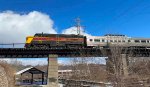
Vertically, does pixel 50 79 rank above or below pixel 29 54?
below

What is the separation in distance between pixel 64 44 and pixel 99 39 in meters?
8.45

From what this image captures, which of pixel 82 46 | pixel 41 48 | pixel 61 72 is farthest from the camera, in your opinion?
pixel 61 72

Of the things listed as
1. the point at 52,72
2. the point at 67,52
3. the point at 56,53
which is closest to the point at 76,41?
the point at 67,52

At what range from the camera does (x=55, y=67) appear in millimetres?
50188

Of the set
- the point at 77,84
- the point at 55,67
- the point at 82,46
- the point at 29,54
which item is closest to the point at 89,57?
the point at 82,46

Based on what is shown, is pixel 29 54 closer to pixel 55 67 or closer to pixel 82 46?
pixel 55 67

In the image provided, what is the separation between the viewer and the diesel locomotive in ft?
163

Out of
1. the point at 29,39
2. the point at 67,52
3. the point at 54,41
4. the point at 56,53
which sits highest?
the point at 29,39

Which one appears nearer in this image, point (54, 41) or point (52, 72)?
point (52, 72)

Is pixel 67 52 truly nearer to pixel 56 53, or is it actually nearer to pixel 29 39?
pixel 56 53

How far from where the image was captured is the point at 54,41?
5100 centimetres

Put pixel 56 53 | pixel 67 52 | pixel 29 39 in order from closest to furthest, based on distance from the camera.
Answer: pixel 29 39
pixel 56 53
pixel 67 52

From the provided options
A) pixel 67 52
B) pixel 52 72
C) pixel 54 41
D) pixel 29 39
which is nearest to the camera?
pixel 29 39

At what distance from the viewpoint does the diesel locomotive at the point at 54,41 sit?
163 ft
